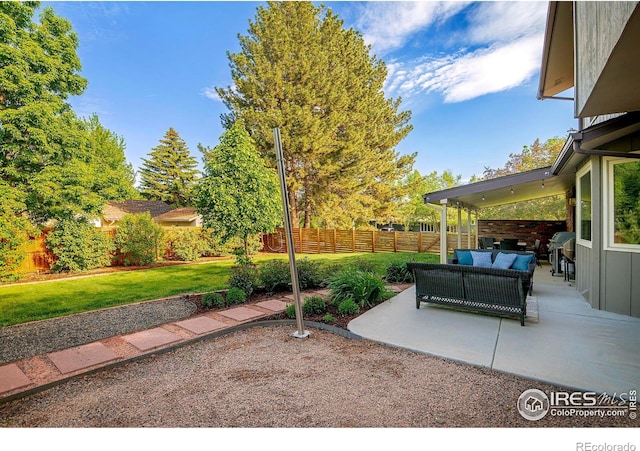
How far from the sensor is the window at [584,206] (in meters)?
5.65

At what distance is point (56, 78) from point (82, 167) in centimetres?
271

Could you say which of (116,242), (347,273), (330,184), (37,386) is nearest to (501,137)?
(330,184)

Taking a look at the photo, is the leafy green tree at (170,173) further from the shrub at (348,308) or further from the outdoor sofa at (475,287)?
the outdoor sofa at (475,287)

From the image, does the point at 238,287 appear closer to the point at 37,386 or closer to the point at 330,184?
the point at 37,386

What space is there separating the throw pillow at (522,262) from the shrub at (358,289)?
2.59 meters

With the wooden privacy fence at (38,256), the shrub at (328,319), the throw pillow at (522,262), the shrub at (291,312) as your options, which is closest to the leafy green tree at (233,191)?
the shrub at (291,312)

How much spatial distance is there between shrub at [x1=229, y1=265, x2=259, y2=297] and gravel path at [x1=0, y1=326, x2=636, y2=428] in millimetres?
2604

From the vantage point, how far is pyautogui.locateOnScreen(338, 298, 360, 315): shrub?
5039mm

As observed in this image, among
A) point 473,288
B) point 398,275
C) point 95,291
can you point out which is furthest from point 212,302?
point 398,275

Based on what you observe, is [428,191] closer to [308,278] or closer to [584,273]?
[584,273]

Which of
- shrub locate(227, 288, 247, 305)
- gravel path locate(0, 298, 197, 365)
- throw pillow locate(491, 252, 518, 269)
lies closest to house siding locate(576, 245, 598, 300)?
throw pillow locate(491, 252, 518, 269)

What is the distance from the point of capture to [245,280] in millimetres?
6477

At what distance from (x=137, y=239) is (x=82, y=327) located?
7521 millimetres

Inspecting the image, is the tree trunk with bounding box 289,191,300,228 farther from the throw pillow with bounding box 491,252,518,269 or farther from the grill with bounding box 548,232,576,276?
the throw pillow with bounding box 491,252,518,269
